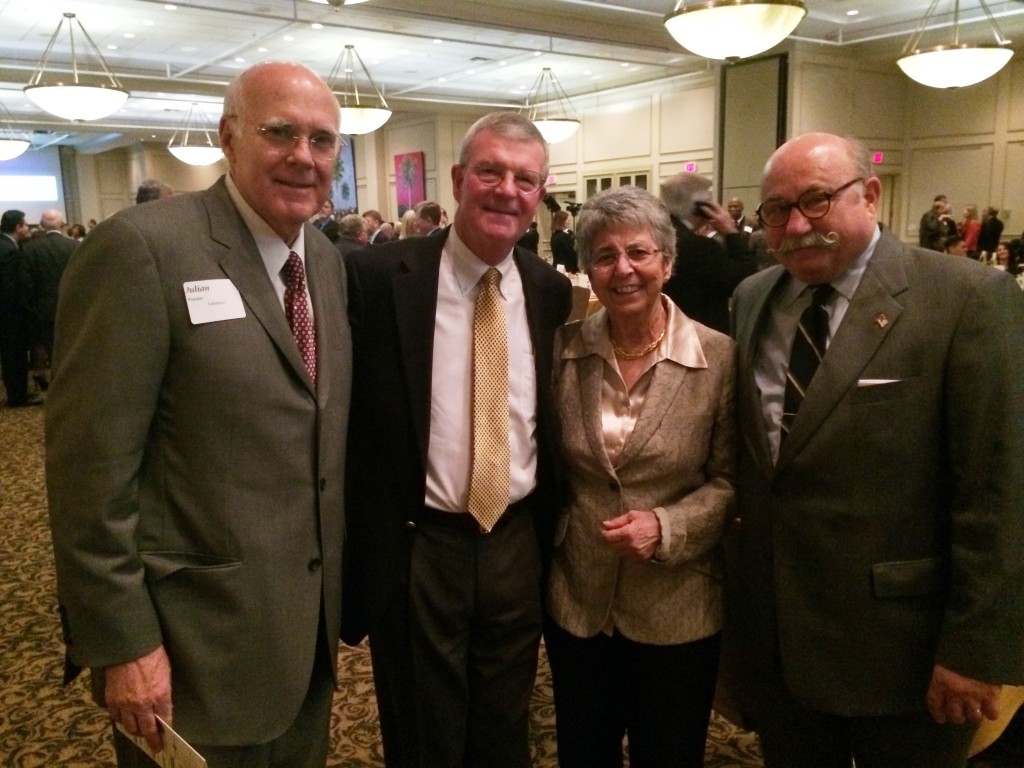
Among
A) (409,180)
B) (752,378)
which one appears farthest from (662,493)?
(409,180)

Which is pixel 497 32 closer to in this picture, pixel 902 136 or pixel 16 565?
pixel 902 136

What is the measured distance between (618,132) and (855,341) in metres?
13.4

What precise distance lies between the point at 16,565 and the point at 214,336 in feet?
11.5

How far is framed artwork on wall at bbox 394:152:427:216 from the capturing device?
16281 mm

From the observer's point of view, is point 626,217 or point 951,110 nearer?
point 626,217

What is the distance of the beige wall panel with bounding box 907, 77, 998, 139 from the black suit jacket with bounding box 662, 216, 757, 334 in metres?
9.94

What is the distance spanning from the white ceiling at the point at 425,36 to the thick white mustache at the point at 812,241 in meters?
7.99

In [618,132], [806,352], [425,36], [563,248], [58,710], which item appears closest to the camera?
[806,352]

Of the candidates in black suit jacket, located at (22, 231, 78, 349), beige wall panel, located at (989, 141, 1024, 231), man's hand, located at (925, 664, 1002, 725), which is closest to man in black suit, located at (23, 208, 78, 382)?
black suit jacket, located at (22, 231, 78, 349)

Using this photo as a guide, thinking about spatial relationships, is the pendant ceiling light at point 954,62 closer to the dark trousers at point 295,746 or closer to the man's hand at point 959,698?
the man's hand at point 959,698

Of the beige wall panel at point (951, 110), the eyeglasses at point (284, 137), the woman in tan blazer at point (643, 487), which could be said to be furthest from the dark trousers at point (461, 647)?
the beige wall panel at point (951, 110)

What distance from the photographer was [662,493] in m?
1.69

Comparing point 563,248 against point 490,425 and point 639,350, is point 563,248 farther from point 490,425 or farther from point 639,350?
point 490,425

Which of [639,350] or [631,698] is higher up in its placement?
[639,350]
